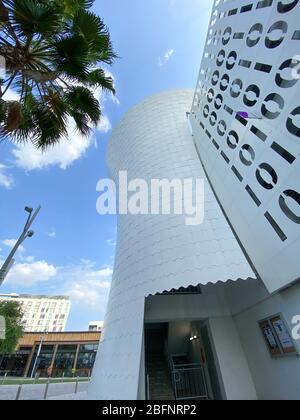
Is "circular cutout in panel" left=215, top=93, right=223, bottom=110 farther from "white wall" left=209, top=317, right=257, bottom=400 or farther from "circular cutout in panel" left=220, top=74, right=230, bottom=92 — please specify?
"white wall" left=209, top=317, right=257, bottom=400

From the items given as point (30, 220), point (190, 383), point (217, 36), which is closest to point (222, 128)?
point (217, 36)

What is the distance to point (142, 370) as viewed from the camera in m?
6.12

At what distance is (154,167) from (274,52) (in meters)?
5.73

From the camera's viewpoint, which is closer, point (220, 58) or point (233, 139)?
point (233, 139)

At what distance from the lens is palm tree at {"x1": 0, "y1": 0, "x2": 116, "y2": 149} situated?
3977 millimetres

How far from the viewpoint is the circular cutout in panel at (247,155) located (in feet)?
21.3

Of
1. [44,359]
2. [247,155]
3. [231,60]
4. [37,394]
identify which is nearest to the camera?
[247,155]

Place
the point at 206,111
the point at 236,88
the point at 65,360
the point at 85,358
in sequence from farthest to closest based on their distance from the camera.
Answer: the point at 85,358, the point at 65,360, the point at 206,111, the point at 236,88

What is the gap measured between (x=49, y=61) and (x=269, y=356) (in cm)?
935

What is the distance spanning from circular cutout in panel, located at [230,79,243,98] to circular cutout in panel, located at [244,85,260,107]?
412 millimetres

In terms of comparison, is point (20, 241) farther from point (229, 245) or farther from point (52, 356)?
point (52, 356)

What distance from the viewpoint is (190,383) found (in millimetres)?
8102

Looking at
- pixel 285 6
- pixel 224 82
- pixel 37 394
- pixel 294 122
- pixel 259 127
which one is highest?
pixel 224 82
